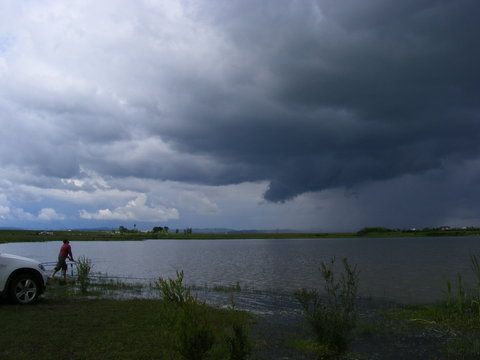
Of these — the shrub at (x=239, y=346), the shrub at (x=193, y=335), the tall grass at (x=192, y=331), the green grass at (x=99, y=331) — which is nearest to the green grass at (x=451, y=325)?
the green grass at (x=99, y=331)

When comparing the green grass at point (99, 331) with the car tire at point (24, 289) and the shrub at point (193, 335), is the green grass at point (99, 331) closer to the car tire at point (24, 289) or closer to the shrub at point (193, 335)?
the shrub at point (193, 335)

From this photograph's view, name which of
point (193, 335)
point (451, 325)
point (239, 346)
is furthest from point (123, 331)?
point (451, 325)

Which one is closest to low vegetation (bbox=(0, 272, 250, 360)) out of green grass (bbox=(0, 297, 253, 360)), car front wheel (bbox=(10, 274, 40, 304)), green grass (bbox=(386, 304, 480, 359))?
Answer: green grass (bbox=(0, 297, 253, 360))

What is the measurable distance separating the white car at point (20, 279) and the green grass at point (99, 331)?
1.77 ft

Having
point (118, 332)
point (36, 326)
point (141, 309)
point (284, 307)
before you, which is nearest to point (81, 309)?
point (141, 309)

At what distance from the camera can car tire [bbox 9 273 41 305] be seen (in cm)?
1571

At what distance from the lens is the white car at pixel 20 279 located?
50.9 feet

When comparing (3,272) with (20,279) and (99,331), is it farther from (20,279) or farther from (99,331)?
(99,331)

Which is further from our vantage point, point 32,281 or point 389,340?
point 32,281

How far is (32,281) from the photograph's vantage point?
635 inches

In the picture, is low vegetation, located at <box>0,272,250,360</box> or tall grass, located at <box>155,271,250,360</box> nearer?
tall grass, located at <box>155,271,250,360</box>

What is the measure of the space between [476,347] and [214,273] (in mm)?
32111

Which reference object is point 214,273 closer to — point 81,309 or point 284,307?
point 284,307

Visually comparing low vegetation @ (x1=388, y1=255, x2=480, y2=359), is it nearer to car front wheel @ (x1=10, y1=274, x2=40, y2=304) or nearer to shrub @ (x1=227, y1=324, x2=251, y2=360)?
shrub @ (x1=227, y1=324, x2=251, y2=360)
